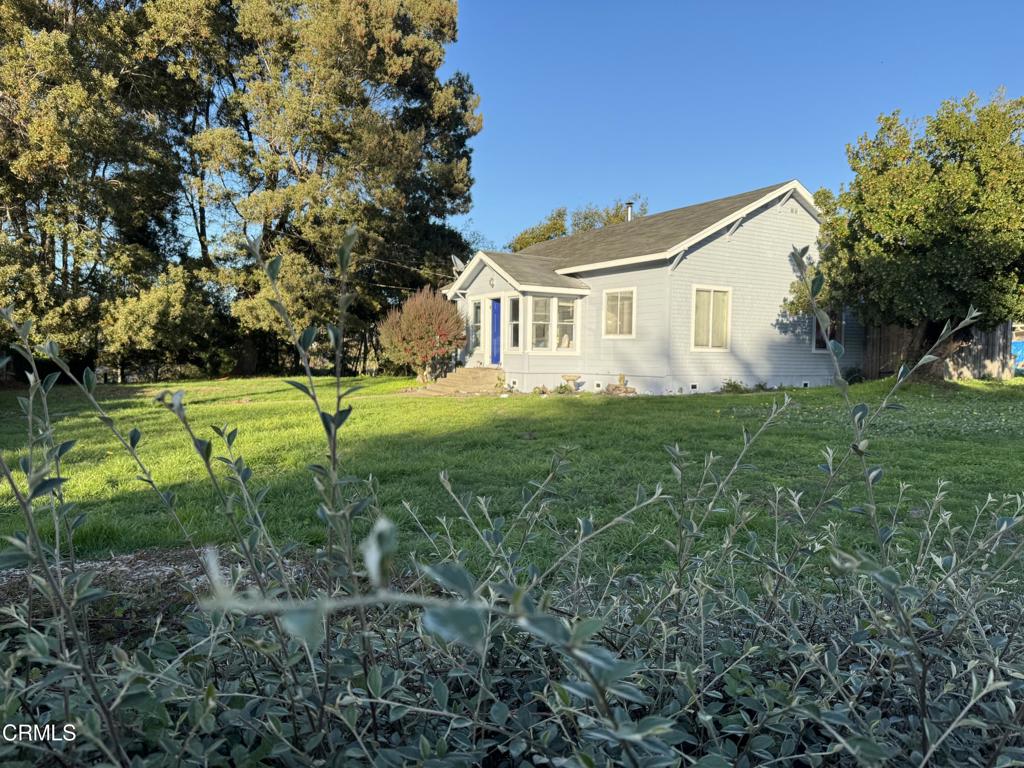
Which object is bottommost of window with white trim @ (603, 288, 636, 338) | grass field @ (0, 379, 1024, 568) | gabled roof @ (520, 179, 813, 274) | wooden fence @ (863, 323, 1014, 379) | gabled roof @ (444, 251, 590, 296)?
grass field @ (0, 379, 1024, 568)

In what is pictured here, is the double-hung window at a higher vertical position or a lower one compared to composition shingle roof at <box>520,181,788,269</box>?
lower

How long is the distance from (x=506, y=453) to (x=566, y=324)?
9.44 metres

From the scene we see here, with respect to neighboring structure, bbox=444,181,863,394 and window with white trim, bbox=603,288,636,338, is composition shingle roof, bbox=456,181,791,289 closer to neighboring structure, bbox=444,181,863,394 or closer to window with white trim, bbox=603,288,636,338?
neighboring structure, bbox=444,181,863,394

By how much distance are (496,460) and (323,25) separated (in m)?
17.8

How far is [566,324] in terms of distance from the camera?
14867mm

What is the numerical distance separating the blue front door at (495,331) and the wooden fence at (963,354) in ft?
32.2

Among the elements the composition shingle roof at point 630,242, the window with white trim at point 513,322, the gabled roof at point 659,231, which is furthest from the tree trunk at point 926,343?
the window with white trim at point 513,322

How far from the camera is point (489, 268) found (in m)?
15.7

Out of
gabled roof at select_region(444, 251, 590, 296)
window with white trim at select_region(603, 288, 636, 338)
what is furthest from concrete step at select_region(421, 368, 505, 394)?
window with white trim at select_region(603, 288, 636, 338)

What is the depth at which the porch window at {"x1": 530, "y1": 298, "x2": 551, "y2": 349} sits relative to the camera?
47.5 ft

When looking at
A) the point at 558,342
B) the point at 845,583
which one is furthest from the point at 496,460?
the point at 558,342

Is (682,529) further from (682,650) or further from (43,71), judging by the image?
(43,71)

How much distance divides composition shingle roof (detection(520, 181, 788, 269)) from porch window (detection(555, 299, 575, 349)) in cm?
106

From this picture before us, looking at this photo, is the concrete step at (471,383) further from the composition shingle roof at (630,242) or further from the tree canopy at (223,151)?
the tree canopy at (223,151)
